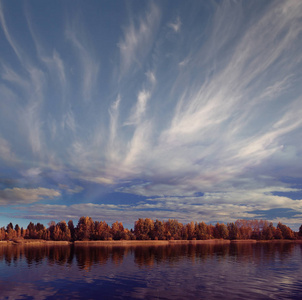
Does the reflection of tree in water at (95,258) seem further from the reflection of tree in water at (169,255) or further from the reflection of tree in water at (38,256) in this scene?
the reflection of tree in water at (169,255)

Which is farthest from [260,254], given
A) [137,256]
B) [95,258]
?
[95,258]

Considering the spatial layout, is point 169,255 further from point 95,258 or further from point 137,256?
point 95,258

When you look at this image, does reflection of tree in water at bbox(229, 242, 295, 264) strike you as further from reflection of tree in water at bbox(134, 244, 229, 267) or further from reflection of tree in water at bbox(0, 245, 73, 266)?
reflection of tree in water at bbox(0, 245, 73, 266)

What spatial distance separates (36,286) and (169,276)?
25729 millimetres

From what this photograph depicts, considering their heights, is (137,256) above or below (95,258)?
below

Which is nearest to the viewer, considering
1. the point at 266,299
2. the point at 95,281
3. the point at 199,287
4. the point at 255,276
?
the point at 266,299

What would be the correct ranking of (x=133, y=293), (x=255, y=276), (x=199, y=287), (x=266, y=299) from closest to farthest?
(x=266, y=299) < (x=133, y=293) < (x=199, y=287) < (x=255, y=276)

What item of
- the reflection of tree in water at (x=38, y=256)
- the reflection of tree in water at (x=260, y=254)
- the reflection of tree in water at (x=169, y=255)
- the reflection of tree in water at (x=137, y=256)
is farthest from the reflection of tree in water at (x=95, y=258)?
the reflection of tree in water at (x=260, y=254)

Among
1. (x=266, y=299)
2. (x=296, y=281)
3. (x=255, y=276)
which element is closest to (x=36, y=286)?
(x=266, y=299)

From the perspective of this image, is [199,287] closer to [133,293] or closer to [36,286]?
[133,293]

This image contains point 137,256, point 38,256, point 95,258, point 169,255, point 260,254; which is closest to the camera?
point 95,258

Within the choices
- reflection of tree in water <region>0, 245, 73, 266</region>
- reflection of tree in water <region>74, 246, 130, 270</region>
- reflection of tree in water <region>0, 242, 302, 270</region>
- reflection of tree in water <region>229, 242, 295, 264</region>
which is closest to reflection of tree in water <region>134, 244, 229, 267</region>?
reflection of tree in water <region>0, 242, 302, 270</region>

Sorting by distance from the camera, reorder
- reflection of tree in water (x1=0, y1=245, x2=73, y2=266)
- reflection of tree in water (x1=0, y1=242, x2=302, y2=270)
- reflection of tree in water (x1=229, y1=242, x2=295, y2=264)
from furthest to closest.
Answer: reflection of tree in water (x1=229, y1=242, x2=295, y2=264), reflection of tree in water (x1=0, y1=245, x2=73, y2=266), reflection of tree in water (x1=0, y1=242, x2=302, y2=270)

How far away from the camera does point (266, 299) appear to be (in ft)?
116
